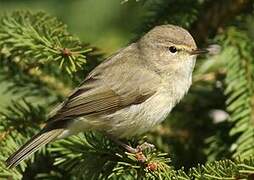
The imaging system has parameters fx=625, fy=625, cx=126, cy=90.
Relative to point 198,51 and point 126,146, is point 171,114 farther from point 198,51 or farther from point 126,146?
point 126,146

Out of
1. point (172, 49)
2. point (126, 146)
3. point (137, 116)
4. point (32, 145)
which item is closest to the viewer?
point (32, 145)

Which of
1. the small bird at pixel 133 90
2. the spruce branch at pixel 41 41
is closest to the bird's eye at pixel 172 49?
the small bird at pixel 133 90

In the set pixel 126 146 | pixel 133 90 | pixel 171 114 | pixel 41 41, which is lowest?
pixel 171 114

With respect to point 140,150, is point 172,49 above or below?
above

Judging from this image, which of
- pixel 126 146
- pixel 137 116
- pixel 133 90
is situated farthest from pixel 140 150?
pixel 133 90

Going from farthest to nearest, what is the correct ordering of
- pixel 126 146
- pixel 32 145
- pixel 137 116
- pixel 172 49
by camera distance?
pixel 172 49 → pixel 137 116 → pixel 126 146 → pixel 32 145

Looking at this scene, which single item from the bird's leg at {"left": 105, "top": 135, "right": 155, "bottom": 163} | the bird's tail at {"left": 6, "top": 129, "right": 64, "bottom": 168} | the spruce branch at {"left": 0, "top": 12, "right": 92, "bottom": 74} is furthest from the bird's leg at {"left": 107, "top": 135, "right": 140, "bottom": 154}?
the spruce branch at {"left": 0, "top": 12, "right": 92, "bottom": 74}

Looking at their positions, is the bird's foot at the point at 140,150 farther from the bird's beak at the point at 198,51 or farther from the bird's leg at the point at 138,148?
the bird's beak at the point at 198,51
